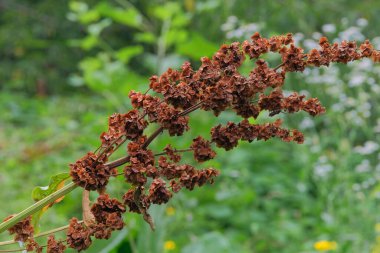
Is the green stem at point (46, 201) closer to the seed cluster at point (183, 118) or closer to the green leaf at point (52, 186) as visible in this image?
the seed cluster at point (183, 118)

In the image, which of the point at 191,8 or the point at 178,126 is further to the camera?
the point at 191,8

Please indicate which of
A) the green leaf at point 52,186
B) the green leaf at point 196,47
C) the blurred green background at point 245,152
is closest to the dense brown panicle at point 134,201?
the green leaf at point 52,186

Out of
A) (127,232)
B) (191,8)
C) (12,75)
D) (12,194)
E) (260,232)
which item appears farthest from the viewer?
(12,75)

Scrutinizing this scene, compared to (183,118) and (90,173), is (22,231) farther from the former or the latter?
(183,118)

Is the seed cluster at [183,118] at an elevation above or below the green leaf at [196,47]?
below

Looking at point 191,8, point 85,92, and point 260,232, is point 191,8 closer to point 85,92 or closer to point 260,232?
point 260,232

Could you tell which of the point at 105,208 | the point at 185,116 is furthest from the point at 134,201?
the point at 185,116

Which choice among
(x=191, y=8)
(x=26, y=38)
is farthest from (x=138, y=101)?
(x=26, y=38)
